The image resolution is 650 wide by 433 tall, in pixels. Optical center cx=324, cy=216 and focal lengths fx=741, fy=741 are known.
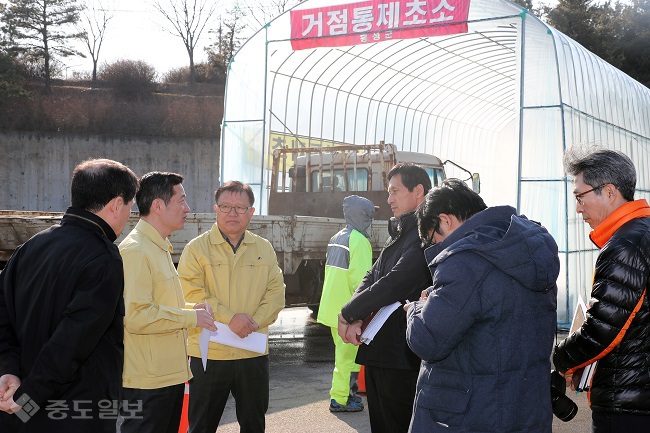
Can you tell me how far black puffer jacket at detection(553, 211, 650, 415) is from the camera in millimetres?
2939

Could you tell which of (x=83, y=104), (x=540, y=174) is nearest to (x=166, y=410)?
(x=540, y=174)

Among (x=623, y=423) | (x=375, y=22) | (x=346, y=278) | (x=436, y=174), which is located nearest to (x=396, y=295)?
(x=623, y=423)

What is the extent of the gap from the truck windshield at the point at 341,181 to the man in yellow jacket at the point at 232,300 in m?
7.35

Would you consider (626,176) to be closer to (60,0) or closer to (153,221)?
(153,221)

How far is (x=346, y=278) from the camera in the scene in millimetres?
6266

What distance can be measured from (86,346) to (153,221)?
1.32 metres

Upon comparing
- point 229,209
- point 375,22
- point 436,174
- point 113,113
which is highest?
point 375,22

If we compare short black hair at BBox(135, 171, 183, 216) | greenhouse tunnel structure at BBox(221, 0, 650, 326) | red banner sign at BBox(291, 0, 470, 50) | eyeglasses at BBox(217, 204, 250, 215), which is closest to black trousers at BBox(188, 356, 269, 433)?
eyeglasses at BBox(217, 204, 250, 215)

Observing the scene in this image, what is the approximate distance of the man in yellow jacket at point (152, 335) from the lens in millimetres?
3715

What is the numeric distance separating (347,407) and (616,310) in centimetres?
394

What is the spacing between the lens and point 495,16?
42.8 ft

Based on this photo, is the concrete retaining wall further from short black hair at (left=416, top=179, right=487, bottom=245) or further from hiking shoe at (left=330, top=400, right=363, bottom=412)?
short black hair at (left=416, top=179, right=487, bottom=245)

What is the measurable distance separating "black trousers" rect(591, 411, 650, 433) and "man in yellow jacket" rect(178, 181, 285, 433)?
2.11 m

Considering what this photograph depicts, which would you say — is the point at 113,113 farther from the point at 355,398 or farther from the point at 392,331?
the point at 392,331
